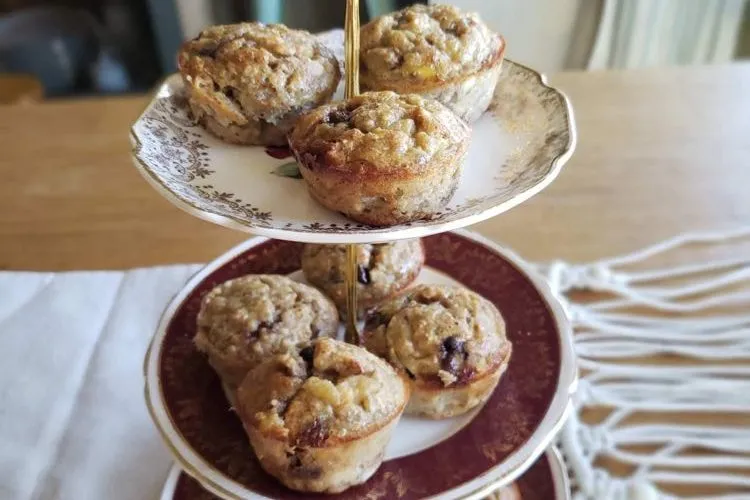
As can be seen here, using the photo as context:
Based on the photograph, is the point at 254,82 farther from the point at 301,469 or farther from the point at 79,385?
the point at 79,385

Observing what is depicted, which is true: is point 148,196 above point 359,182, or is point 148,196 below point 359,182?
below

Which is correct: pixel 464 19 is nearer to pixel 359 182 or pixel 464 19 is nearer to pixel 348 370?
pixel 359 182

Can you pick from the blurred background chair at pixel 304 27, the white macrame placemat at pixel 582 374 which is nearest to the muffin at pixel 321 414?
the white macrame placemat at pixel 582 374

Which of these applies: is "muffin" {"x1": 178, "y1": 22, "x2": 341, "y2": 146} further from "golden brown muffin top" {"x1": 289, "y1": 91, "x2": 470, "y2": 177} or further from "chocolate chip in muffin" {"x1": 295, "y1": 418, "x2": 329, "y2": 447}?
"chocolate chip in muffin" {"x1": 295, "y1": 418, "x2": 329, "y2": 447}

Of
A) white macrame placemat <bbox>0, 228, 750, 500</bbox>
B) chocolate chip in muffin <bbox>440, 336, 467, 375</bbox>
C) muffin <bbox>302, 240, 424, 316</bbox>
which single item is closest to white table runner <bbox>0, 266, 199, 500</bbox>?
white macrame placemat <bbox>0, 228, 750, 500</bbox>

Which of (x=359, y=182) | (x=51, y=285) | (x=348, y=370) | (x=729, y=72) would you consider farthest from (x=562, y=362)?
(x=729, y=72)

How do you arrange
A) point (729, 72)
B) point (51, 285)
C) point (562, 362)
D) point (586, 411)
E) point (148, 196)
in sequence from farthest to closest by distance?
point (729, 72), point (148, 196), point (51, 285), point (586, 411), point (562, 362)
